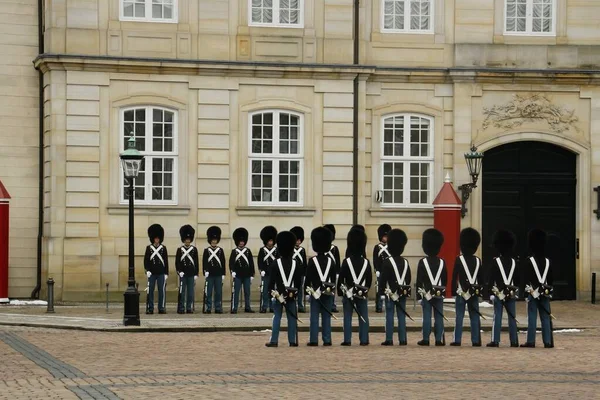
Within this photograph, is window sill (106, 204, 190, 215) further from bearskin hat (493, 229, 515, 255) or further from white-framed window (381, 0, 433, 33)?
bearskin hat (493, 229, 515, 255)

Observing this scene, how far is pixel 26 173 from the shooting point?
2867cm

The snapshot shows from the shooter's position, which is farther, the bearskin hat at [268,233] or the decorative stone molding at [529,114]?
the decorative stone molding at [529,114]

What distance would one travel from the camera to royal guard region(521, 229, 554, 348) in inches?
795

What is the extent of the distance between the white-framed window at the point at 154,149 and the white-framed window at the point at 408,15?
4652 mm

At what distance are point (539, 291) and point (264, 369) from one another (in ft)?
17.5

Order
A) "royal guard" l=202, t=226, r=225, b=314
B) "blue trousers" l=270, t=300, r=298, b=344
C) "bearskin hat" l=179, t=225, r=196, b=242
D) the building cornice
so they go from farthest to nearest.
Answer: the building cornice, "bearskin hat" l=179, t=225, r=196, b=242, "royal guard" l=202, t=226, r=225, b=314, "blue trousers" l=270, t=300, r=298, b=344

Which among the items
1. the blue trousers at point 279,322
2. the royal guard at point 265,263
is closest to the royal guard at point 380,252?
the royal guard at point 265,263

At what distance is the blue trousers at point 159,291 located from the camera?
1019 inches

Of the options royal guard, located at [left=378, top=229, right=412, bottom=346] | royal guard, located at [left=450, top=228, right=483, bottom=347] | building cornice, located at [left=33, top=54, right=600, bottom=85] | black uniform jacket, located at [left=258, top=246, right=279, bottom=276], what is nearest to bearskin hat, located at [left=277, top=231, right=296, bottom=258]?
royal guard, located at [left=378, top=229, right=412, bottom=346]

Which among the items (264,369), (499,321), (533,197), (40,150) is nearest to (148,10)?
(40,150)

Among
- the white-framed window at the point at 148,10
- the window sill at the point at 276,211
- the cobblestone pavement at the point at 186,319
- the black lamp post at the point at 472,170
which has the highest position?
the white-framed window at the point at 148,10

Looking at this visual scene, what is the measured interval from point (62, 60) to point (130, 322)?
6733mm

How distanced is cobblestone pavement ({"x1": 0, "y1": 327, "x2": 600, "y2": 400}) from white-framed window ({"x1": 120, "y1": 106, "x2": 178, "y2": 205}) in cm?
678

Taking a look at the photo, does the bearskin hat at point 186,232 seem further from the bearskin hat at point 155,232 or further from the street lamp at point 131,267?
the street lamp at point 131,267
